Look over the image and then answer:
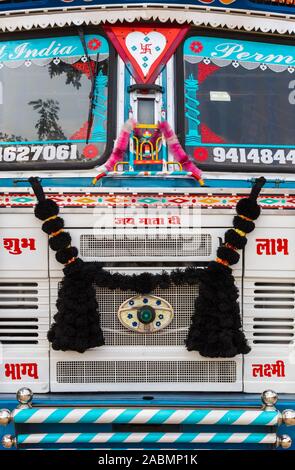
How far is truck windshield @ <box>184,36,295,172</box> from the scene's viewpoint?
4449 mm

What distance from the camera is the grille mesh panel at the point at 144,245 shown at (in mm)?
3910

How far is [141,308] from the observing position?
12.8 ft

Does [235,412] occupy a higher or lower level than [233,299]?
lower

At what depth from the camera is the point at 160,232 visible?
3908 mm

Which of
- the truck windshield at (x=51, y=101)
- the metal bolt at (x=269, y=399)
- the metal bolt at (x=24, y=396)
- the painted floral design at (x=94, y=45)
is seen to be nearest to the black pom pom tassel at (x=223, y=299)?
the metal bolt at (x=269, y=399)

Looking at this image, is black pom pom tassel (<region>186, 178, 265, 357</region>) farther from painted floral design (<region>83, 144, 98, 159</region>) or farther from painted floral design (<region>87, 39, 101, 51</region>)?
painted floral design (<region>87, 39, 101, 51</region>)

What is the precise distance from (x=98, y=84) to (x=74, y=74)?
0.19 meters

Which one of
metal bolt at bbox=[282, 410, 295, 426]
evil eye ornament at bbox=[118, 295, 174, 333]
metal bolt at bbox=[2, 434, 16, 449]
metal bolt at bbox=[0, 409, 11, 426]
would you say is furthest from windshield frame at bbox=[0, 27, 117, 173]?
metal bolt at bbox=[282, 410, 295, 426]

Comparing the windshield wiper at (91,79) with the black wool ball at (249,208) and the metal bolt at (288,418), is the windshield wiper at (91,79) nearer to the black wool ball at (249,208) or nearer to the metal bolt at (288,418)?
the black wool ball at (249,208)

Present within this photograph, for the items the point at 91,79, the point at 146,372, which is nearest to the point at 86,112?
the point at 91,79

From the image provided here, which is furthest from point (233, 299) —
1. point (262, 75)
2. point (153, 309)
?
point (262, 75)

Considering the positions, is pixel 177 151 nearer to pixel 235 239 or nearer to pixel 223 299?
pixel 235 239

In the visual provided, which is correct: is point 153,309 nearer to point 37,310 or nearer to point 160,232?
point 160,232

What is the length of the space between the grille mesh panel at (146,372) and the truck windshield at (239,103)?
1315 mm
